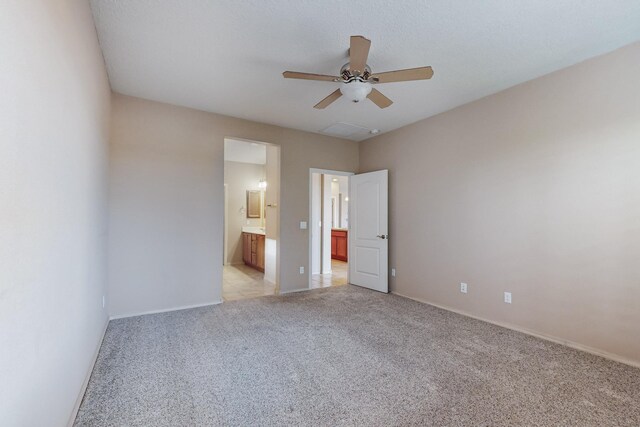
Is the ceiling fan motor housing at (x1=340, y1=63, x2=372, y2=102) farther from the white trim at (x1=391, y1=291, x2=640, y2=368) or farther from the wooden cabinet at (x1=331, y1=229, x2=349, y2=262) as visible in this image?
the wooden cabinet at (x1=331, y1=229, x2=349, y2=262)

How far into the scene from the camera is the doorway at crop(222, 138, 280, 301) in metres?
4.93

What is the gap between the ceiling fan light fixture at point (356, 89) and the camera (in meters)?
2.58

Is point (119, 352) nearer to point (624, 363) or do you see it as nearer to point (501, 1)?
point (501, 1)

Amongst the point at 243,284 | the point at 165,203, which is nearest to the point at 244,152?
the point at 243,284

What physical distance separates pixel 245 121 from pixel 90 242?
2.66 m

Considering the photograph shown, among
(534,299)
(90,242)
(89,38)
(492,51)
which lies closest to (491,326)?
(534,299)

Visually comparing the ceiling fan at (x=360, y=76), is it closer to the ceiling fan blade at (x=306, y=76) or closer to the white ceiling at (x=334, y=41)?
the ceiling fan blade at (x=306, y=76)

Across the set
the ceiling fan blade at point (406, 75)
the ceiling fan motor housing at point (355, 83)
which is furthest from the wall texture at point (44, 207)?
the ceiling fan blade at point (406, 75)

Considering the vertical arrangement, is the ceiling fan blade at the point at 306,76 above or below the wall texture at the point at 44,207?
above

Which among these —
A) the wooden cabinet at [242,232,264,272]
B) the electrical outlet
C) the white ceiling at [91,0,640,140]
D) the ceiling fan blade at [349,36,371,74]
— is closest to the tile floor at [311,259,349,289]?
the wooden cabinet at [242,232,264,272]

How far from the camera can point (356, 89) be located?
2.62 meters

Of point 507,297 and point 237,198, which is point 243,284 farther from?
point 507,297

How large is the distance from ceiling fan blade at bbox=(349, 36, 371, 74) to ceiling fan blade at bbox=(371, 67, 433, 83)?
0.56ft

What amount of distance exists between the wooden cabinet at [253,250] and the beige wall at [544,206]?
3228 mm
